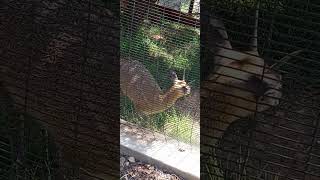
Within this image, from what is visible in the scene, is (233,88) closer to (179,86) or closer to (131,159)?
(179,86)

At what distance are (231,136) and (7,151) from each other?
79cm

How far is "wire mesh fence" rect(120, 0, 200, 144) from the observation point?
181cm

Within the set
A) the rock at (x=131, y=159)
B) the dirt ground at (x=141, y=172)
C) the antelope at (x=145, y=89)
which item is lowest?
the dirt ground at (x=141, y=172)

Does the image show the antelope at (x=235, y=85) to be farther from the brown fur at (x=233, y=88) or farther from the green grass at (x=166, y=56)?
the green grass at (x=166, y=56)

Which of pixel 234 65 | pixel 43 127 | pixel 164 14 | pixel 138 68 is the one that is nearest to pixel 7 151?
pixel 43 127

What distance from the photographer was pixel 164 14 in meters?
1.82

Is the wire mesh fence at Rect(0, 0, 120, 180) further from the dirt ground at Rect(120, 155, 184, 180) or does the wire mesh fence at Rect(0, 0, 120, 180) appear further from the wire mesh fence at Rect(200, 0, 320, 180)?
the dirt ground at Rect(120, 155, 184, 180)

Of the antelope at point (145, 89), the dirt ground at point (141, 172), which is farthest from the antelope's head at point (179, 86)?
the dirt ground at point (141, 172)

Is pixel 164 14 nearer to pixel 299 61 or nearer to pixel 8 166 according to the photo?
pixel 299 61

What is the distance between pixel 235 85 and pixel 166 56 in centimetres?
53

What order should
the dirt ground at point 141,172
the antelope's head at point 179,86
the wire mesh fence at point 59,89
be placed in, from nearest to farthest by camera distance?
the wire mesh fence at point 59,89
the antelope's head at point 179,86
the dirt ground at point 141,172

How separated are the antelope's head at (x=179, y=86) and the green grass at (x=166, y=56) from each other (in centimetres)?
2

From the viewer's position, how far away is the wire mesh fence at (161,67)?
1.81 meters

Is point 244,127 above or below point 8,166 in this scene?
above
